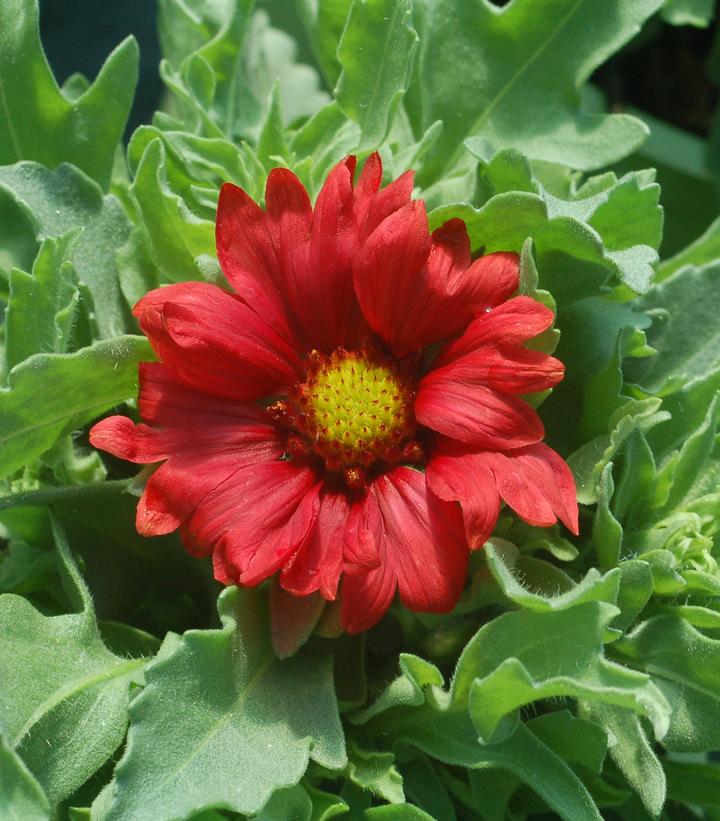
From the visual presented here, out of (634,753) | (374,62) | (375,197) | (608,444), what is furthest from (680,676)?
(374,62)

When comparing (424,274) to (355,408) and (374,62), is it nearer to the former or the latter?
(355,408)

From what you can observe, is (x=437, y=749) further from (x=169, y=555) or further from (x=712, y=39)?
(x=712, y=39)

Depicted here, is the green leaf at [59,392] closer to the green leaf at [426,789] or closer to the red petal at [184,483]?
the red petal at [184,483]

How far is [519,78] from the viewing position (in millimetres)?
963

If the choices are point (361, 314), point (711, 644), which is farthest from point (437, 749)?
point (361, 314)

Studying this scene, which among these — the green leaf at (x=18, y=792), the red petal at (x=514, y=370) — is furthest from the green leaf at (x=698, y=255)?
the green leaf at (x=18, y=792)

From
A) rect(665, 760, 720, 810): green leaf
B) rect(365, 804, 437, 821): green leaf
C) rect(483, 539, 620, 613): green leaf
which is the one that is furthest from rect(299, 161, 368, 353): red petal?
rect(665, 760, 720, 810): green leaf

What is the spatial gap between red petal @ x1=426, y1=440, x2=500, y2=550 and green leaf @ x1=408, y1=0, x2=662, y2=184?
1.07 ft

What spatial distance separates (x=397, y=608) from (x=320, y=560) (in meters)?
0.15

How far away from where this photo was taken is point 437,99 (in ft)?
3.17

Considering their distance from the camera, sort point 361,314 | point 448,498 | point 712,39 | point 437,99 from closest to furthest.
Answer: point 448,498 → point 361,314 → point 437,99 → point 712,39

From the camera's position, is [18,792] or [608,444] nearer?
[18,792]

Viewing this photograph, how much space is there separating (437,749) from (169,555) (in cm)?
26

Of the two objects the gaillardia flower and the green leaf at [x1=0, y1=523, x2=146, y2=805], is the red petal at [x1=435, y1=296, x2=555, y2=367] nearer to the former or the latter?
the gaillardia flower
